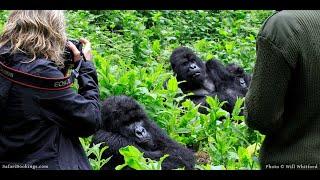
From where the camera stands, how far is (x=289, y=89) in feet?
7.36

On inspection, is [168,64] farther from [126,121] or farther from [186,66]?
[126,121]

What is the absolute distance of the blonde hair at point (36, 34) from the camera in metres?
2.86

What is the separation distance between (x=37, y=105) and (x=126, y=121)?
144cm

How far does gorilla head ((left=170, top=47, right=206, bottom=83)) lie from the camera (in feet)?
22.3

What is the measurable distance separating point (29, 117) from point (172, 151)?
5.66ft

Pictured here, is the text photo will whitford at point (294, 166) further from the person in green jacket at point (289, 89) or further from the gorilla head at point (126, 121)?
the gorilla head at point (126, 121)

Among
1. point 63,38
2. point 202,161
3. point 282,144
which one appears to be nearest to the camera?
point 282,144

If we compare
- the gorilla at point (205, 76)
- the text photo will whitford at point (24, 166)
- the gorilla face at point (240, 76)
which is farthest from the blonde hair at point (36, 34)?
the gorilla face at point (240, 76)

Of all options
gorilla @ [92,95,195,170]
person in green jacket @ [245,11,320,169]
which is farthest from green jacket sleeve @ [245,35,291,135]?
gorilla @ [92,95,195,170]

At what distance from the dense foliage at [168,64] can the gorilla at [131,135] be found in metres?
0.16

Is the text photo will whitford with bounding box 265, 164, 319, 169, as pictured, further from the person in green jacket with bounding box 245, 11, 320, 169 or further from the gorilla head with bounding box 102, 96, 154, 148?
the gorilla head with bounding box 102, 96, 154, 148

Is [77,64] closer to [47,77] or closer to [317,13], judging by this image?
[47,77]
